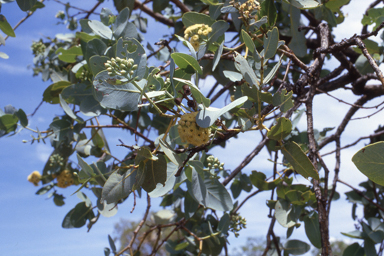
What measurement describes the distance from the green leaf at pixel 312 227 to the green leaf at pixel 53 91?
145 centimetres

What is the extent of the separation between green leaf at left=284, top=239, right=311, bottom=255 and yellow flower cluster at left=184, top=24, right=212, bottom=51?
142 centimetres

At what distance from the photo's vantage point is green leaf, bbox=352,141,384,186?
740mm

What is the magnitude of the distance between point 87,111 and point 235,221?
1.17 m

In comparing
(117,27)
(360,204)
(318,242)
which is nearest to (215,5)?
(117,27)

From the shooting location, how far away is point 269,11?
4.36ft

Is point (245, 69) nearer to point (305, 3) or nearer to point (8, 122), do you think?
point (305, 3)

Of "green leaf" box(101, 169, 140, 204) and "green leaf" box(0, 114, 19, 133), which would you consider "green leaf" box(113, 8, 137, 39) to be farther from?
"green leaf" box(0, 114, 19, 133)

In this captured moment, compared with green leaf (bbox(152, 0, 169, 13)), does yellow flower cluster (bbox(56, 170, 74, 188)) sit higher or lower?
lower

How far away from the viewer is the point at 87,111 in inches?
51.3

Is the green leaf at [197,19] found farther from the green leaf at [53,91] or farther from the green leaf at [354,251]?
the green leaf at [354,251]

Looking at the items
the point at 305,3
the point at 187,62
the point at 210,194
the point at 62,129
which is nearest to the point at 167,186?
the point at 210,194

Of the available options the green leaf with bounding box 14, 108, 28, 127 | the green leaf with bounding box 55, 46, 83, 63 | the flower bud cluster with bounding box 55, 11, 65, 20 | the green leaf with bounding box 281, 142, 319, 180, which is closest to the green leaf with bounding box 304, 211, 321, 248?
the green leaf with bounding box 281, 142, 319, 180

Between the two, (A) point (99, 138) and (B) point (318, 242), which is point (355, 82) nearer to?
(B) point (318, 242)

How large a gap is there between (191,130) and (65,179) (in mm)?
1950
